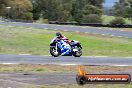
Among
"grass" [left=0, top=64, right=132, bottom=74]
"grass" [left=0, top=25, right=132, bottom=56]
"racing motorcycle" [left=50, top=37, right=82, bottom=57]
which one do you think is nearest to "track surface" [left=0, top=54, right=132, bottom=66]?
"racing motorcycle" [left=50, top=37, right=82, bottom=57]

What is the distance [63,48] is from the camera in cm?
2398

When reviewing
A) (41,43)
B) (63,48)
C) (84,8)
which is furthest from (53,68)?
(84,8)

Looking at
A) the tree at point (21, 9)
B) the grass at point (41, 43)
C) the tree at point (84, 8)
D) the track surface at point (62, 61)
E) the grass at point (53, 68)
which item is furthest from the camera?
the tree at point (84, 8)

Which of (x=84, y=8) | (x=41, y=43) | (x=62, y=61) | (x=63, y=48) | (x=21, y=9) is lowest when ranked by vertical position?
(x=84, y=8)

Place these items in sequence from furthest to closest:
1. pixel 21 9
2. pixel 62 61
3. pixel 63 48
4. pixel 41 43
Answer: pixel 21 9, pixel 41 43, pixel 63 48, pixel 62 61

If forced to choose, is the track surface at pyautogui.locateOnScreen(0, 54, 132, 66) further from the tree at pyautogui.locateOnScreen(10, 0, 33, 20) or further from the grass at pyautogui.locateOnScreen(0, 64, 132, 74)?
the tree at pyautogui.locateOnScreen(10, 0, 33, 20)

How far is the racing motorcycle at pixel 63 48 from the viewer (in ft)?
77.8

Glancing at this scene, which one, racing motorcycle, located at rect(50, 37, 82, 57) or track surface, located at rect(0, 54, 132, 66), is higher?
racing motorcycle, located at rect(50, 37, 82, 57)

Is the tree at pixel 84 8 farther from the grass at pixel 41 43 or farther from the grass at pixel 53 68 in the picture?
the grass at pixel 53 68

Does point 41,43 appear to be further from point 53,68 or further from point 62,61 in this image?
point 53,68

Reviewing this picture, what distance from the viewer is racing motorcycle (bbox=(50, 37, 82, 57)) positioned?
23719mm

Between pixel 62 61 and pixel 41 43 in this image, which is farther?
pixel 41 43

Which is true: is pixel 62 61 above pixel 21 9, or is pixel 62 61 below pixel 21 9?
above

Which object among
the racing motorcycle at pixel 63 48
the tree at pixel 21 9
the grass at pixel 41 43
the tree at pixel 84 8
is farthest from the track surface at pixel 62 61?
the tree at pixel 84 8
